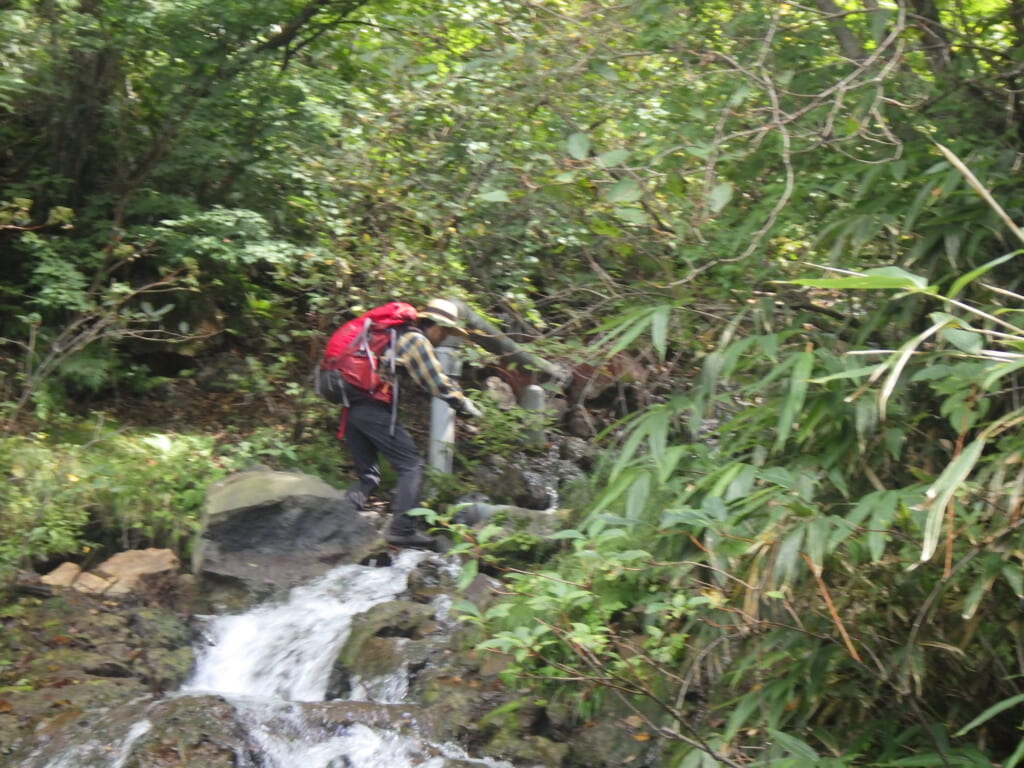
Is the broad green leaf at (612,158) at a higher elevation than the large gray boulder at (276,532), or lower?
higher

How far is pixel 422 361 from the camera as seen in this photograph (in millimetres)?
7926

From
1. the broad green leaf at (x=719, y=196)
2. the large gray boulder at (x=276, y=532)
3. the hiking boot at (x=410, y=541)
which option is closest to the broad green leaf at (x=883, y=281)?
the broad green leaf at (x=719, y=196)

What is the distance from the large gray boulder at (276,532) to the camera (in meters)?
7.70

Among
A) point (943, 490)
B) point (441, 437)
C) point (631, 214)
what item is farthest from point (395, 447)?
point (943, 490)

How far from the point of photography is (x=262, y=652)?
6.95 m

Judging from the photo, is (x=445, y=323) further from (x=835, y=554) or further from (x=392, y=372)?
(x=835, y=554)

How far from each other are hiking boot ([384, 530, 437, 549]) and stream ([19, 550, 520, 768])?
12cm

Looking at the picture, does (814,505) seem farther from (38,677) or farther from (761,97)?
(38,677)

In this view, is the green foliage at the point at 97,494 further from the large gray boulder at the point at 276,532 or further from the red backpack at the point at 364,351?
the red backpack at the point at 364,351

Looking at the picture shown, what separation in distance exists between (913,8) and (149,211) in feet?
23.2

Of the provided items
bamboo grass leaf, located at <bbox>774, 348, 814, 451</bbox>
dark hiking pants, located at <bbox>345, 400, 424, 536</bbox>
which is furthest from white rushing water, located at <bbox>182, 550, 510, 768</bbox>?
bamboo grass leaf, located at <bbox>774, 348, 814, 451</bbox>

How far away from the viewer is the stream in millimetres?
5473

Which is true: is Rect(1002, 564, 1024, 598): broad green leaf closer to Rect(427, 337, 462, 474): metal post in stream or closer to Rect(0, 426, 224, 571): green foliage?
Rect(0, 426, 224, 571): green foliage

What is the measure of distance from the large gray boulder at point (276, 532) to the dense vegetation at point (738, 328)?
1.38 ft
